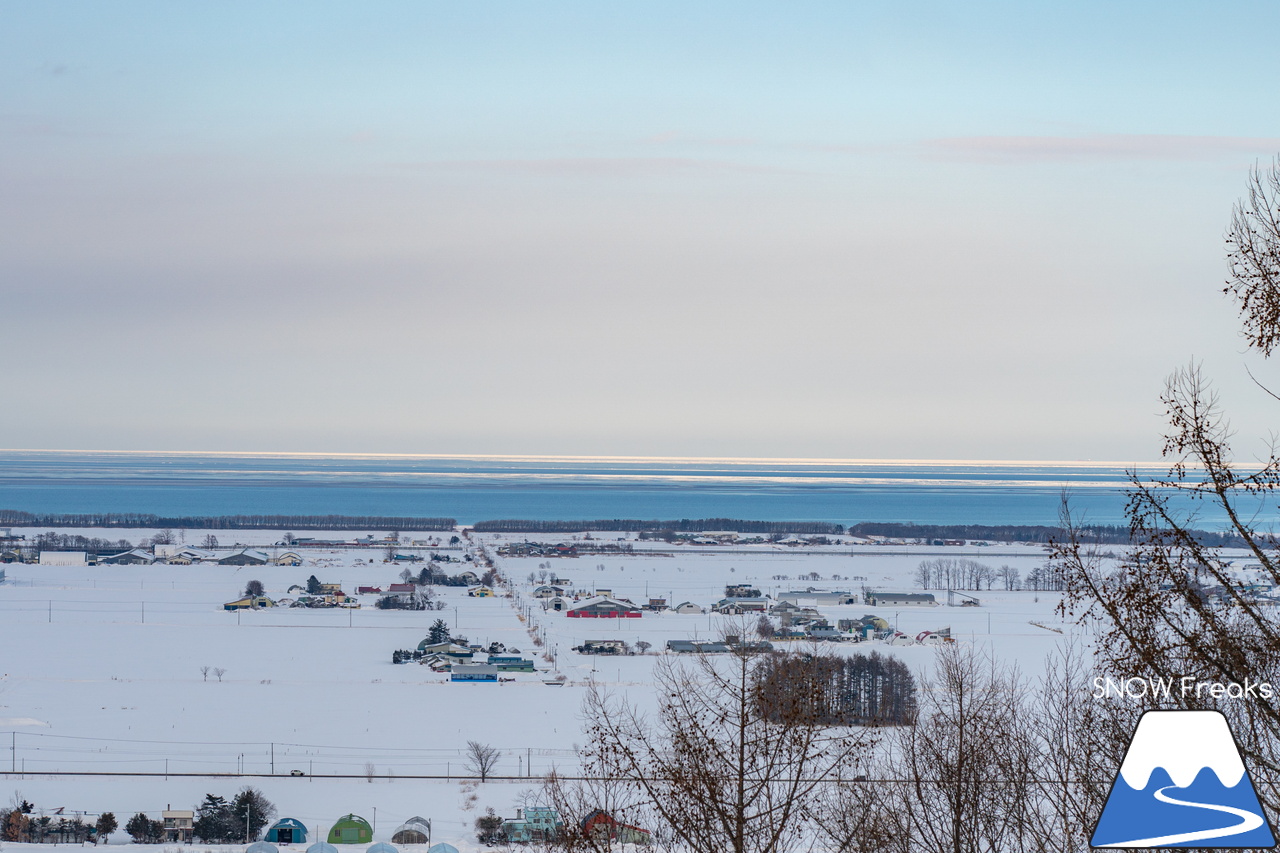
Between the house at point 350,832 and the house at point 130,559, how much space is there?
3928cm

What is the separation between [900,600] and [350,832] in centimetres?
2592

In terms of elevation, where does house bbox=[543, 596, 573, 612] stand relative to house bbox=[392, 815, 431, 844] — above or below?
above

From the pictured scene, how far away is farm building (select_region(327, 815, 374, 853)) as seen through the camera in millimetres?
11836

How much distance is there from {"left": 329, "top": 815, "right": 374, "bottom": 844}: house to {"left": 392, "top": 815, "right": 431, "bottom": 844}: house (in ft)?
1.03

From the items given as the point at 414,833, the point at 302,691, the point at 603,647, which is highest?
the point at 603,647

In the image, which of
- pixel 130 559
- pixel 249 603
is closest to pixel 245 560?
pixel 130 559

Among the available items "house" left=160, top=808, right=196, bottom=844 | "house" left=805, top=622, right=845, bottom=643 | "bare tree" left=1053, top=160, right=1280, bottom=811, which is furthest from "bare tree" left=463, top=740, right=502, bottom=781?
"bare tree" left=1053, top=160, right=1280, bottom=811

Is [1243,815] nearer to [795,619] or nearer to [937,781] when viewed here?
[937,781]

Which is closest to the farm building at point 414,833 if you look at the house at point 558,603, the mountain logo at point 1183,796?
the mountain logo at point 1183,796

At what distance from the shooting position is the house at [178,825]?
11.9 meters

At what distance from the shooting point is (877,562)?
2066 inches

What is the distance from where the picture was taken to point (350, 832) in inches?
472

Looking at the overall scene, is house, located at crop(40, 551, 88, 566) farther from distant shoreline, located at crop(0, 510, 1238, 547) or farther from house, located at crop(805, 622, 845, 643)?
house, located at crop(805, 622, 845, 643)

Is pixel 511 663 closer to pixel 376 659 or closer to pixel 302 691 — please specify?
pixel 376 659
